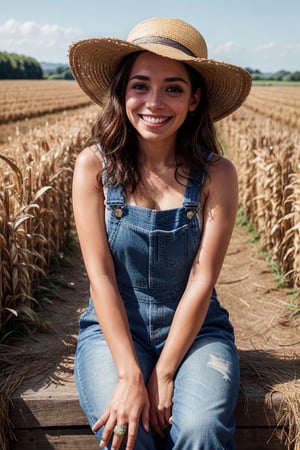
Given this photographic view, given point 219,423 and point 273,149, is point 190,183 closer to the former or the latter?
point 219,423

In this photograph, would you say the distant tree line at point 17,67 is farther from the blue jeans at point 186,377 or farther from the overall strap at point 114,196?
the blue jeans at point 186,377

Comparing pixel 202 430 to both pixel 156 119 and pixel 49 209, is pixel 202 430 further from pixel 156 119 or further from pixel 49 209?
pixel 49 209

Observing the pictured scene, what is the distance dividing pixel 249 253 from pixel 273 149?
1028 mm

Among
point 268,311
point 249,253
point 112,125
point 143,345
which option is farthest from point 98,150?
point 249,253

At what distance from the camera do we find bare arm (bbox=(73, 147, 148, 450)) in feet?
6.57

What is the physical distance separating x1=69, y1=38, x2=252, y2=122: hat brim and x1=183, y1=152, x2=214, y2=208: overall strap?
36cm

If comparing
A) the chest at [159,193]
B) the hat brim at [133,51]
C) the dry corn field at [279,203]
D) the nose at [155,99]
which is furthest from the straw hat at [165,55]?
the dry corn field at [279,203]

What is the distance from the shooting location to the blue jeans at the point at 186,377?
1.97 metres

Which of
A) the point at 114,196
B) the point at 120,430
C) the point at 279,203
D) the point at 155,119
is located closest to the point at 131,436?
the point at 120,430

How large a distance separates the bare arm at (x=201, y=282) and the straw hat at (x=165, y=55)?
0.33m

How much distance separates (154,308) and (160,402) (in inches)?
14.6

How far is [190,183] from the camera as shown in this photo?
2.33 m

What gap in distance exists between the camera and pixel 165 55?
2.12 m

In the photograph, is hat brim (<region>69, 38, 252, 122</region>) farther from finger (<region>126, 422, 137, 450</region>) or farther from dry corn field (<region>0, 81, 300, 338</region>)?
finger (<region>126, 422, 137, 450</region>)
